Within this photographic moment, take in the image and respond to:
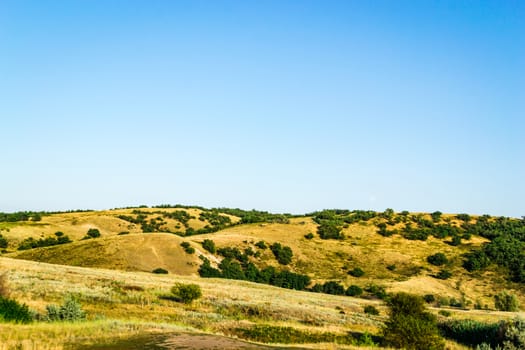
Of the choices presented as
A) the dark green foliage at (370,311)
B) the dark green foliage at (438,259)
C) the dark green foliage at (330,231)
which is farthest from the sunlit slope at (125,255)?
the dark green foliage at (438,259)

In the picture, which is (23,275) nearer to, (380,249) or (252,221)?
(380,249)

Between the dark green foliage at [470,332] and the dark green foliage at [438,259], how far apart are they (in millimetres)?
53559

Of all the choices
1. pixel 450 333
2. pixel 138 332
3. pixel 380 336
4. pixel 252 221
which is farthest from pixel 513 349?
pixel 252 221

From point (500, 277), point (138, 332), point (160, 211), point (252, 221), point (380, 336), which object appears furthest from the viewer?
point (160, 211)

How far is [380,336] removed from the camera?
22453 mm

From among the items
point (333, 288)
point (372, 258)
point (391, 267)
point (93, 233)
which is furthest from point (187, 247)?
point (391, 267)

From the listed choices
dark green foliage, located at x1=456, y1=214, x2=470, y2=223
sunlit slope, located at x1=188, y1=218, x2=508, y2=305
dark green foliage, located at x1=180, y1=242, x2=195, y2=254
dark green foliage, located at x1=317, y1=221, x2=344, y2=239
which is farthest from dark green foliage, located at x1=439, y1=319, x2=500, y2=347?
dark green foliage, located at x1=456, y1=214, x2=470, y2=223

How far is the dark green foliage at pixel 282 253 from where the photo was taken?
79438 millimetres

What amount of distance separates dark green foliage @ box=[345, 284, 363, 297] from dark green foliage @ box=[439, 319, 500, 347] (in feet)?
108

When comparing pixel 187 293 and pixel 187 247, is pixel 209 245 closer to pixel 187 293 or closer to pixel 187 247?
pixel 187 247

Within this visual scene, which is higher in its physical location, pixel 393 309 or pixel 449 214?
pixel 449 214

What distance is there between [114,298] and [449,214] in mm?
A: 108831

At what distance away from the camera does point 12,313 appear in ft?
56.3

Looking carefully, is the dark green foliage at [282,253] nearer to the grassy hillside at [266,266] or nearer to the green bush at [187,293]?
the grassy hillside at [266,266]
